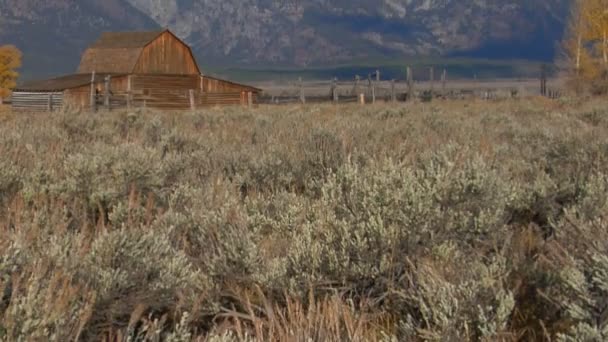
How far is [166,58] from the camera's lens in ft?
160

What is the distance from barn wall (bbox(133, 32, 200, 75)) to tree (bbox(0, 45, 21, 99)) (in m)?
20.3

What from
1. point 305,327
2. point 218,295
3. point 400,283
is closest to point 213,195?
point 218,295

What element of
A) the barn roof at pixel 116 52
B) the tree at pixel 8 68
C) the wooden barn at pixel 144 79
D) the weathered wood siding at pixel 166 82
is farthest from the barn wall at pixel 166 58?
the tree at pixel 8 68

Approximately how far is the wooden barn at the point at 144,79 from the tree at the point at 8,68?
50.5 ft

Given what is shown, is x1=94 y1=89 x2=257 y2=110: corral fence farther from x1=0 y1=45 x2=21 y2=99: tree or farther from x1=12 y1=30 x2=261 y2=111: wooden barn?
x1=0 y1=45 x2=21 y2=99: tree

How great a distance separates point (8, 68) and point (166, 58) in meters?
22.3

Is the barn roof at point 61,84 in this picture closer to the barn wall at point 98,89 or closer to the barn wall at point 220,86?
the barn wall at point 98,89

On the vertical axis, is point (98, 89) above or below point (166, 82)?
below

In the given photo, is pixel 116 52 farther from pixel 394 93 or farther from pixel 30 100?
pixel 394 93

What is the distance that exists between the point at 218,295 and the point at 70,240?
80 centimetres

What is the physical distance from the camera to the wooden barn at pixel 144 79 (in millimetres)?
42000

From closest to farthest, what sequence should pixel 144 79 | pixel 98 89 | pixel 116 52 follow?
pixel 98 89, pixel 144 79, pixel 116 52

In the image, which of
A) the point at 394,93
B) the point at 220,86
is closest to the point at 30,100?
the point at 220,86

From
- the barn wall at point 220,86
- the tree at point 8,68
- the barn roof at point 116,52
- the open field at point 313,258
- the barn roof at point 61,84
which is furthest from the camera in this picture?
the tree at point 8,68
